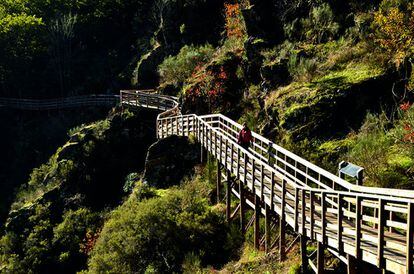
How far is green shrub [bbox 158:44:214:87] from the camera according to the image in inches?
1352

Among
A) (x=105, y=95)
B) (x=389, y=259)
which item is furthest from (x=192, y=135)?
(x=105, y=95)

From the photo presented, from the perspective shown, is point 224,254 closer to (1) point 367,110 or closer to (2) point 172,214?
(2) point 172,214

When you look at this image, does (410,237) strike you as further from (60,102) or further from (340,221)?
(60,102)

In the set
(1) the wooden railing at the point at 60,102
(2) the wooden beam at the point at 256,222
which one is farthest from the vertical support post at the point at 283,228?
(1) the wooden railing at the point at 60,102

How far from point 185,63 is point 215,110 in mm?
10724

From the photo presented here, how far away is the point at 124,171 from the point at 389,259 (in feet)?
80.8

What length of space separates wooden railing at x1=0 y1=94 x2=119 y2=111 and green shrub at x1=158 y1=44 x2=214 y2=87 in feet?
23.5

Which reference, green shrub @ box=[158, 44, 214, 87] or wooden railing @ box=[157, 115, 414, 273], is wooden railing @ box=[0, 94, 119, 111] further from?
wooden railing @ box=[157, 115, 414, 273]

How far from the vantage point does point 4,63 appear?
46844 millimetres

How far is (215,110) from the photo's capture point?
84.4 ft

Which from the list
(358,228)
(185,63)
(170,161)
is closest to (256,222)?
(358,228)

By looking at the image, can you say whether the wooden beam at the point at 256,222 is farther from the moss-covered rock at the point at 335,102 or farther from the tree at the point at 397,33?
the tree at the point at 397,33

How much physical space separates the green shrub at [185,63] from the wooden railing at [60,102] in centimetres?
715

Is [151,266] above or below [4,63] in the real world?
below
